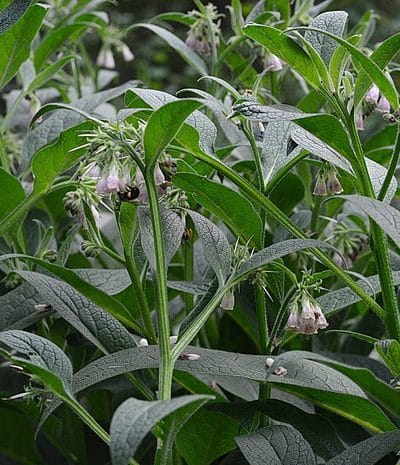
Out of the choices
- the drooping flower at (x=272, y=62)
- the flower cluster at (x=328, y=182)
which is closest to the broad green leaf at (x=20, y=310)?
the flower cluster at (x=328, y=182)

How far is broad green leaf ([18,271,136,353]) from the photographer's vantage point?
22.1 inches

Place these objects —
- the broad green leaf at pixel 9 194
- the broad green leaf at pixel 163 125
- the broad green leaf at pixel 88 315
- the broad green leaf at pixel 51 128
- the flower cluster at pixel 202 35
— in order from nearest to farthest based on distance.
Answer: the broad green leaf at pixel 163 125
the broad green leaf at pixel 88 315
the broad green leaf at pixel 9 194
the broad green leaf at pixel 51 128
the flower cluster at pixel 202 35

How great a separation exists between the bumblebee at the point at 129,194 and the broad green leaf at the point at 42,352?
4.0 inches

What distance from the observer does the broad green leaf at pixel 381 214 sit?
484mm

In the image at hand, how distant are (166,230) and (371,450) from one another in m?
0.19

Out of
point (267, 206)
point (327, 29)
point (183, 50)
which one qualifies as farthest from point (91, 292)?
point (183, 50)

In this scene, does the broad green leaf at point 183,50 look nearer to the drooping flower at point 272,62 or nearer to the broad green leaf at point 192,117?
the drooping flower at point 272,62

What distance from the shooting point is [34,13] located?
0.70m

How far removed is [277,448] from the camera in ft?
1.65

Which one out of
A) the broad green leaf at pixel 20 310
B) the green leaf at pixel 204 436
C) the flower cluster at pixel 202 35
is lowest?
the green leaf at pixel 204 436

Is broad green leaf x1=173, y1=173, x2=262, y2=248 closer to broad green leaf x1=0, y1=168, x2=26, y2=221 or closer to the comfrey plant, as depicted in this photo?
the comfrey plant

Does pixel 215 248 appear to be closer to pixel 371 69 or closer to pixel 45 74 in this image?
pixel 371 69

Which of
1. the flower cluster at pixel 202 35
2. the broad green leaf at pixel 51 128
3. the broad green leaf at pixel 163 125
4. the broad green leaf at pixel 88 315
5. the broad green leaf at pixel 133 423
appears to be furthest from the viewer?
the flower cluster at pixel 202 35

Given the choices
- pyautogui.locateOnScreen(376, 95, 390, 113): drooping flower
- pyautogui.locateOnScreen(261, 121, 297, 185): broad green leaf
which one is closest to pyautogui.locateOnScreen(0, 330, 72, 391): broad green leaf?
pyautogui.locateOnScreen(261, 121, 297, 185): broad green leaf
